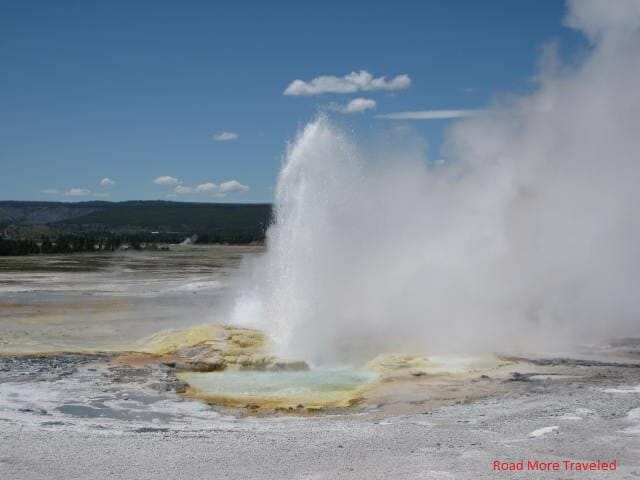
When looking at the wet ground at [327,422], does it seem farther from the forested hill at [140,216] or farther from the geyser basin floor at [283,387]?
the forested hill at [140,216]

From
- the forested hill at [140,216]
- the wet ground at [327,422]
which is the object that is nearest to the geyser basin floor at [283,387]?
the wet ground at [327,422]

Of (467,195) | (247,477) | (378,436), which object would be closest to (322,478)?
(247,477)

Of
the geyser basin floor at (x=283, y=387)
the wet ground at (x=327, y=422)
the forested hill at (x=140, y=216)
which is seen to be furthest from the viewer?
the forested hill at (x=140, y=216)

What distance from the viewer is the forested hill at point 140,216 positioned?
136625mm

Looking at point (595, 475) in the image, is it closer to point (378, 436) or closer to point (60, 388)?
point (378, 436)

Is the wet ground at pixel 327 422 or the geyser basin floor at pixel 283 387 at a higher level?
the wet ground at pixel 327 422

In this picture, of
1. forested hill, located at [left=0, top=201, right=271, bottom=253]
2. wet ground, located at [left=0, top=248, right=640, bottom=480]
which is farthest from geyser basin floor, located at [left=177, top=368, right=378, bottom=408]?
forested hill, located at [left=0, top=201, right=271, bottom=253]

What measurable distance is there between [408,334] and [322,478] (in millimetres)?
8833

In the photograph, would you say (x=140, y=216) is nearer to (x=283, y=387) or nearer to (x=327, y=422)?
(x=283, y=387)

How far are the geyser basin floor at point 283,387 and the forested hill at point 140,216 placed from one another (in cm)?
11270

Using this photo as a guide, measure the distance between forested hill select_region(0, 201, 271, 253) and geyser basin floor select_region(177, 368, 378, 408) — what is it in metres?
113

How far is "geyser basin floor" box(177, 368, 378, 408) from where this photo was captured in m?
10.9

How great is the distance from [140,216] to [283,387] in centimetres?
15144

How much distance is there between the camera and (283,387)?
Result: 39.3 ft
